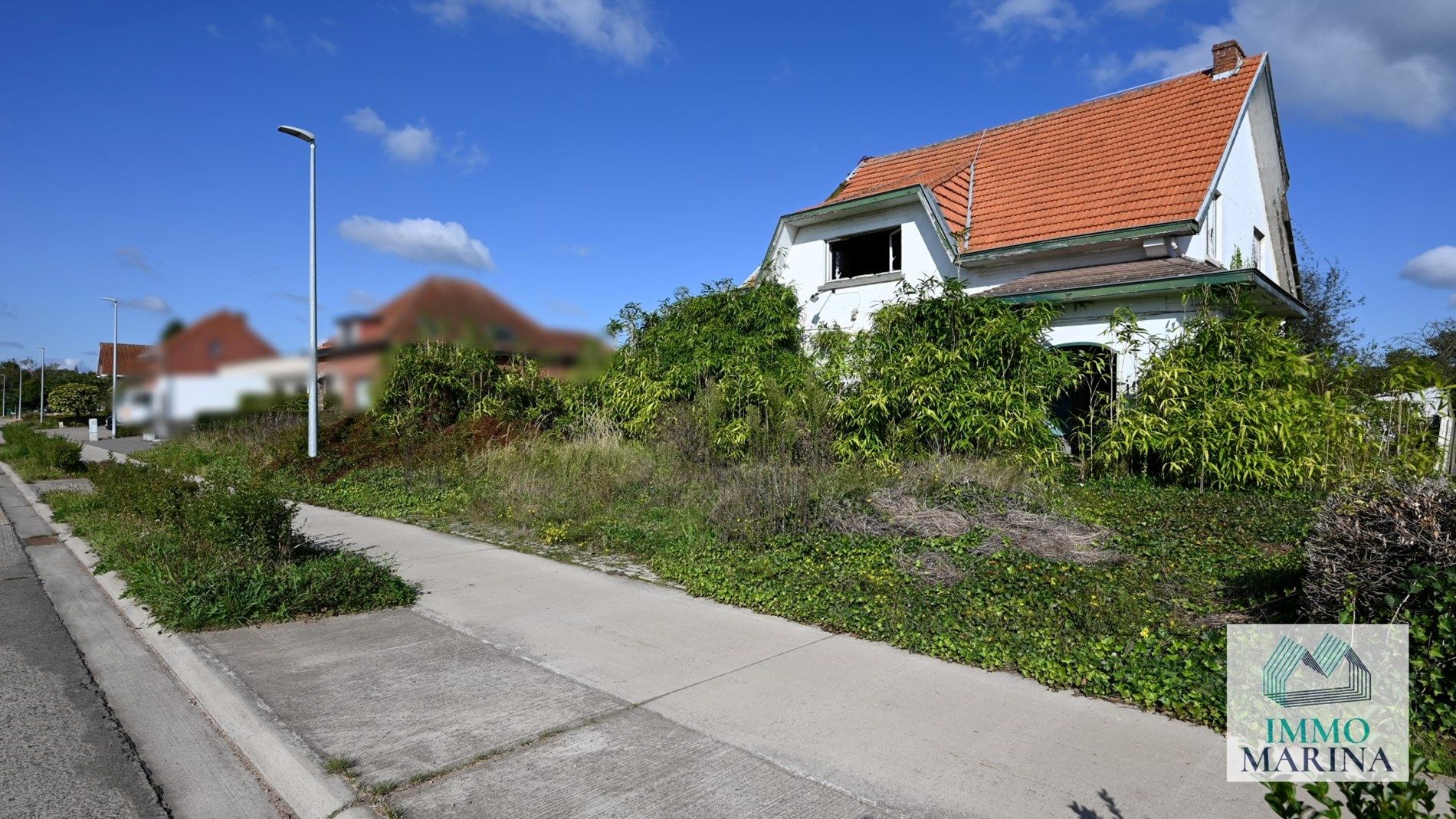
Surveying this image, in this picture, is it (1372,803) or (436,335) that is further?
(436,335)

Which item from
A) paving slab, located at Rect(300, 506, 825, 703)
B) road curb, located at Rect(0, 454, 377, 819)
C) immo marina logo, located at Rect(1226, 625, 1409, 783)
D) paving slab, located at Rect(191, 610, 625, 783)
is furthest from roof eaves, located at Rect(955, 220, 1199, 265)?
road curb, located at Rect(0, 454, 377, 819)

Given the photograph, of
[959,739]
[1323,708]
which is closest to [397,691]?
[959,739]

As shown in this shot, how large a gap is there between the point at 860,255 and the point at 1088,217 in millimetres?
4235

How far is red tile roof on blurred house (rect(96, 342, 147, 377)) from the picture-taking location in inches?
325

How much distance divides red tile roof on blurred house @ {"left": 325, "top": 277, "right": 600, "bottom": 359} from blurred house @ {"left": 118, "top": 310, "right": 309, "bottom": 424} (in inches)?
122

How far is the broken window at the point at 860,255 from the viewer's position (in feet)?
50.6

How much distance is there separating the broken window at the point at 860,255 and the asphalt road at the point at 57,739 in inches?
491

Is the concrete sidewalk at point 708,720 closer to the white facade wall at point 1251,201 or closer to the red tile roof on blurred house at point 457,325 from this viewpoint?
the red tile roof on blurred house at point 457,325

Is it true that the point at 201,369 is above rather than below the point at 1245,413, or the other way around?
above

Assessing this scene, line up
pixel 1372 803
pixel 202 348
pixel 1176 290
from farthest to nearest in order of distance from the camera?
pixel 1176 290 → pixel 202 348 → pixel 1372 803

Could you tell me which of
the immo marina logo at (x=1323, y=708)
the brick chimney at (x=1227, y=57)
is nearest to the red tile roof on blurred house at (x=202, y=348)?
the immo marina logo at (x=1323, y=708)

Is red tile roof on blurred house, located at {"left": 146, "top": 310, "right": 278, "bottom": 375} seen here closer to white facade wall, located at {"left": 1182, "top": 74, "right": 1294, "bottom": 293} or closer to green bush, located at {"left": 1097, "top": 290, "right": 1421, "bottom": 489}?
green bush, located at {"left": 1097, "top": 290, "right": 1421, "bottom": 489}

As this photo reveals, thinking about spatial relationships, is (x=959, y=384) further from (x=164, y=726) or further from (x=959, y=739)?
(x=164, y=726)

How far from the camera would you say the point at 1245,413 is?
9.30 m
